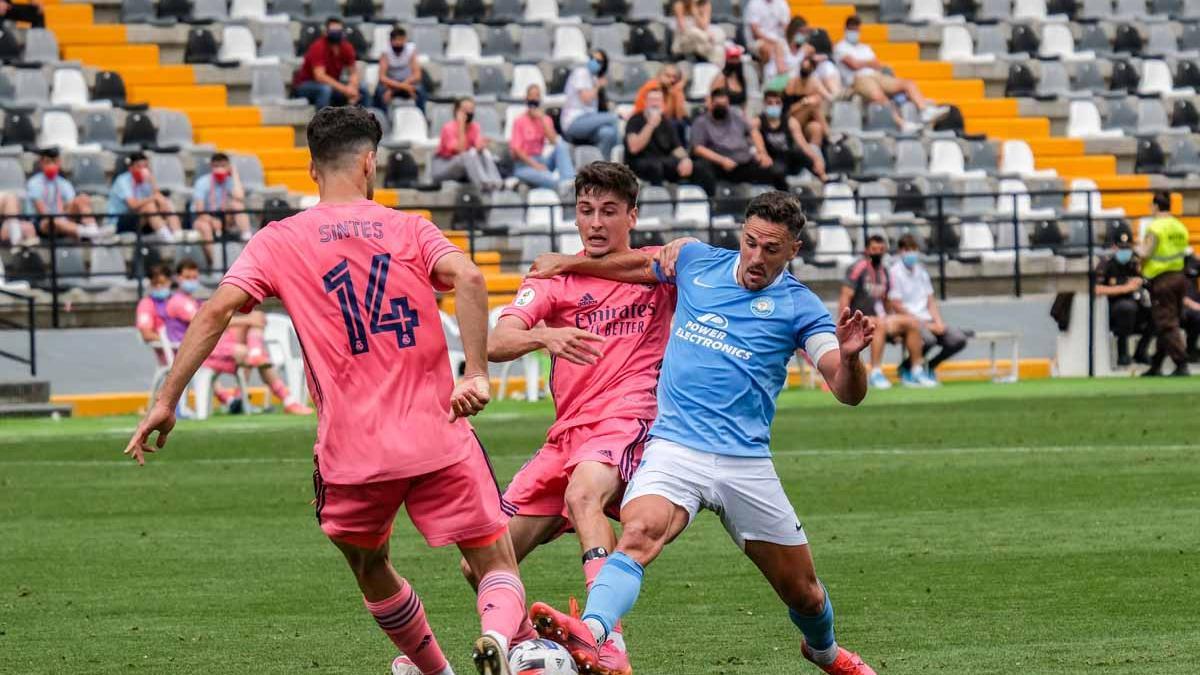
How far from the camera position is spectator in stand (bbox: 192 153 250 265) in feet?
82.3

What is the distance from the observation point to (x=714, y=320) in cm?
809

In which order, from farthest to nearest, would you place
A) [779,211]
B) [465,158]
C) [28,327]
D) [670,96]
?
[670,96], [465,158], [28,327], [779,211]

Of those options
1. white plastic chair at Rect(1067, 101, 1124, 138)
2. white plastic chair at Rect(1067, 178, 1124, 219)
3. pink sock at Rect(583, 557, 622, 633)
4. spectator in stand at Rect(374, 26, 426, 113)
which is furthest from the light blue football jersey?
white plastic chair at Rect(1067, 101, 1124, 138)

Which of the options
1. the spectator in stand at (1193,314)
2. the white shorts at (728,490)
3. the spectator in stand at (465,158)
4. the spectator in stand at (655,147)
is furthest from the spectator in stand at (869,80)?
the white shorts at (728,490)

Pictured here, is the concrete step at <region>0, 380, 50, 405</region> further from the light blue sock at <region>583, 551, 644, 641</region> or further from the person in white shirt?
the light blue sock at <region>583, 551, 644, 641</region>

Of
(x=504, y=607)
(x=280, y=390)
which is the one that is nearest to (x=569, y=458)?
(x=504, y=607)

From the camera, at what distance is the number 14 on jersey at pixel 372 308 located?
709cm

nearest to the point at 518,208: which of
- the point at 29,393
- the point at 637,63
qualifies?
the point at 637,63

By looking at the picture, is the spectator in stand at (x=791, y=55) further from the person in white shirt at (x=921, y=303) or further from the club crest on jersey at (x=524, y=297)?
the club crest on jersey at (x=524, y=297)

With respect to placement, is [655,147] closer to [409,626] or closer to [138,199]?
[138,199]

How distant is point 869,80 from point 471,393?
84.1 ft

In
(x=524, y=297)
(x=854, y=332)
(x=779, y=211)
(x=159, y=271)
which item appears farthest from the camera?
(x=159, y=271)

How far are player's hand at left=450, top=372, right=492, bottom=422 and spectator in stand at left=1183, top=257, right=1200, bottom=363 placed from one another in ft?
67.9

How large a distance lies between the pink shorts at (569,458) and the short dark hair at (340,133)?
1.84 metres
